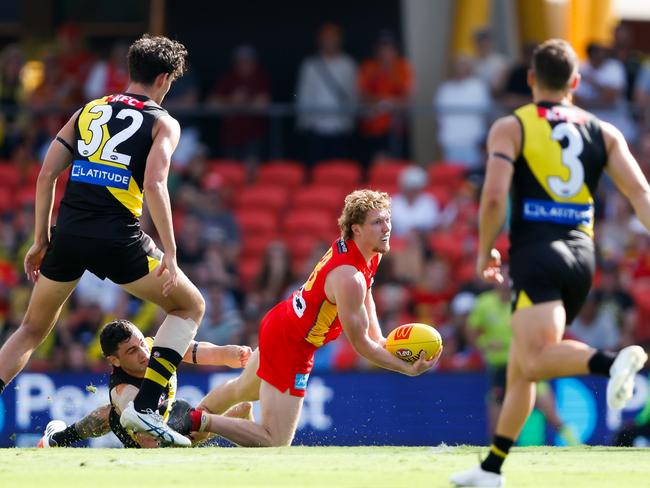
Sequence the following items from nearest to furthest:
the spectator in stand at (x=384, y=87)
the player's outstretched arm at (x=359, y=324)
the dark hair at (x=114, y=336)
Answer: the player's outstretched arm at (x=359, y=324) < the dark hair at (x=114, y=336) < the spectator in stand at (x=384, y=87)

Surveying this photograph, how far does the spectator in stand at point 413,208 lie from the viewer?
16781 mm

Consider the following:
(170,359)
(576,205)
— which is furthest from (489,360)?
(576,205)

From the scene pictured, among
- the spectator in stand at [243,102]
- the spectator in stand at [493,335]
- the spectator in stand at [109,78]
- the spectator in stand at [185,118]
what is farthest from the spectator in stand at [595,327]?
the spectator in stand at [109,78]

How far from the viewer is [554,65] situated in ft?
23.2

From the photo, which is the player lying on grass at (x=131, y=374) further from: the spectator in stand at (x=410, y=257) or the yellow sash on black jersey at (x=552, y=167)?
the spectator in stand at (x=410, y=257)

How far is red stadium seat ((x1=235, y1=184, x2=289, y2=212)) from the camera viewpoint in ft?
58.8

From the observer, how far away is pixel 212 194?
17438 millimetres

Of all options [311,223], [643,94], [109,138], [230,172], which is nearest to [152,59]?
[109,138]

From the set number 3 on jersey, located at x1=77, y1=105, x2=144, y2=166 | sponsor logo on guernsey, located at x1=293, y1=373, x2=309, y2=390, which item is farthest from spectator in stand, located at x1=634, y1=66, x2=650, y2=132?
number 3 on jersey, located at x1=77, y1=105, x2=144, y2=166

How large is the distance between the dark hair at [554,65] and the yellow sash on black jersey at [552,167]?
0.18 metres

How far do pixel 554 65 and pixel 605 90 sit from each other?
34.4ft

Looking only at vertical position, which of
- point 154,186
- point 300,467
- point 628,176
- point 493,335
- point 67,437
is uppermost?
point 628,176

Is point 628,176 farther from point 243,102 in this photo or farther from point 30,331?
point 243,102

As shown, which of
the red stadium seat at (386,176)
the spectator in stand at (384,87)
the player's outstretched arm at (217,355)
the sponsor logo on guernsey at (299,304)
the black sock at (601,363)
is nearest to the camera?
the black sock at (601,363)
